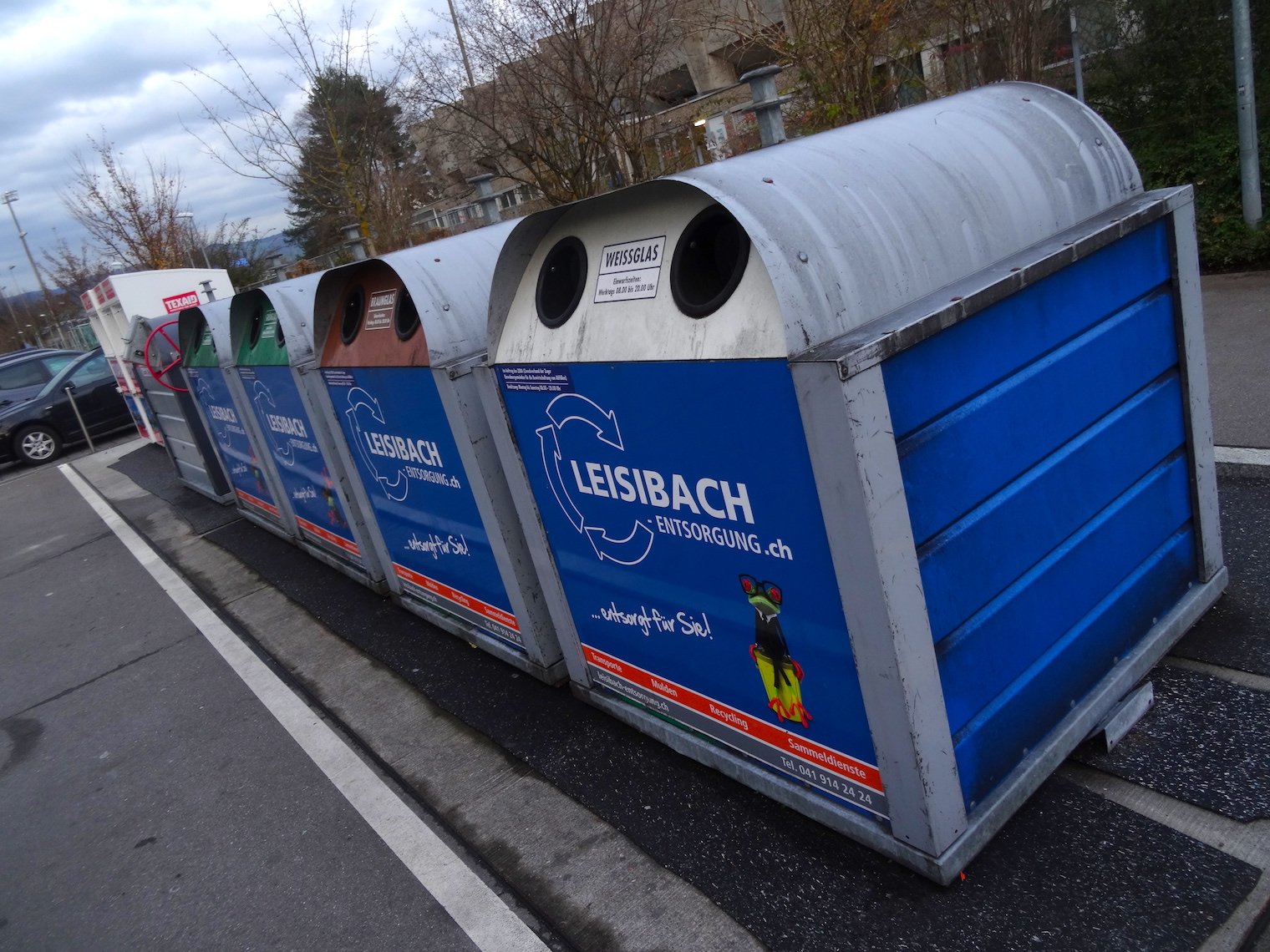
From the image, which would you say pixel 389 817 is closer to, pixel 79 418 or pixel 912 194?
pixel 912 194

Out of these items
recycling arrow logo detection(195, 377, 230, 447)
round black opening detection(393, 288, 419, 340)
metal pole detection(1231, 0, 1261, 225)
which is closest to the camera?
round black opening detection(393, 288, 419, 340)

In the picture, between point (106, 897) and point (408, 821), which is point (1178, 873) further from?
point (106, 897)

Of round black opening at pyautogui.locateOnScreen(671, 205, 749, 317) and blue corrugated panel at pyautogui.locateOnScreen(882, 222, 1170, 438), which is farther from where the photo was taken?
round black opening at pyautogui.locateOnScreen(671, 205, 749, 317)

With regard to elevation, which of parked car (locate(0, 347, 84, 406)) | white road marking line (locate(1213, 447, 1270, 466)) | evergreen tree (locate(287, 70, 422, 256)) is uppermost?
evergreen tree (locate(287, 70, 422, 256))

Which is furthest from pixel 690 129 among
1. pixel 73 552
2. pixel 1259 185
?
pixel 73 552

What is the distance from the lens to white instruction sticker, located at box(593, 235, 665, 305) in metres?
2.64

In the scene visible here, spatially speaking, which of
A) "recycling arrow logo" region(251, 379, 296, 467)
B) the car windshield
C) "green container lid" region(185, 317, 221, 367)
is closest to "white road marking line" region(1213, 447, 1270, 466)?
"recycling arrow logo" region(251, 379, 296, 467)

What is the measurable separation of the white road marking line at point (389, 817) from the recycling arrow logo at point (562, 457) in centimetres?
114

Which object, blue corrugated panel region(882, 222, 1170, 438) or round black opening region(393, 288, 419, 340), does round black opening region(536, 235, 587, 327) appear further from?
blue corrugated panel region(882, 222, 1170, 438)

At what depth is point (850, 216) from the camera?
2373 millimetres

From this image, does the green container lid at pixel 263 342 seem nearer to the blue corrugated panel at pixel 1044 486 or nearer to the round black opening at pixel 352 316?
the round black opening at pixel 352 316

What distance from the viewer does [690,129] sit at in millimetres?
11734

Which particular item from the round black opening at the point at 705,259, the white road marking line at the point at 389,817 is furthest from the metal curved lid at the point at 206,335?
the round black opening at the point at 705,259

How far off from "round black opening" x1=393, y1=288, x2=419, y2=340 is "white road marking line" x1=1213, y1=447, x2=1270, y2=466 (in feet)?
12.4
